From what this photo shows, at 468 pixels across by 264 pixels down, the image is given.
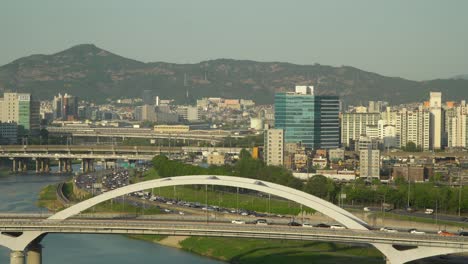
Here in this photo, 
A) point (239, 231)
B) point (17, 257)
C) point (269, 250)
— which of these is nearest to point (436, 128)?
point (269, 250)

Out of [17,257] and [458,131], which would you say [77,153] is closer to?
[458,131]

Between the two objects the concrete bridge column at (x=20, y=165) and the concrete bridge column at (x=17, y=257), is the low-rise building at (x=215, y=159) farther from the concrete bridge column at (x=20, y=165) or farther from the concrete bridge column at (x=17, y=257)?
the concrete bridge column at (x=17, y=257)

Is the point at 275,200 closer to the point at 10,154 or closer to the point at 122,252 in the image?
the point at 122,252

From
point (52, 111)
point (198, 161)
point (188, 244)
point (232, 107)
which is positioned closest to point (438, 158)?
point (198, 161)

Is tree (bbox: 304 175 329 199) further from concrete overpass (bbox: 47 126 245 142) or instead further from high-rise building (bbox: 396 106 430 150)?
concrete overpass (bbox: 47 126 245 142)

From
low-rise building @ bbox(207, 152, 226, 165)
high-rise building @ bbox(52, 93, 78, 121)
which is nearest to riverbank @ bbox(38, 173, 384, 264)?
low-rise building @ bbox(207, 152, 226, 165)

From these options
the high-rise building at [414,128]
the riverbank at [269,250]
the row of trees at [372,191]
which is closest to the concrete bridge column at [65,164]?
the row of trees at [372,191]
